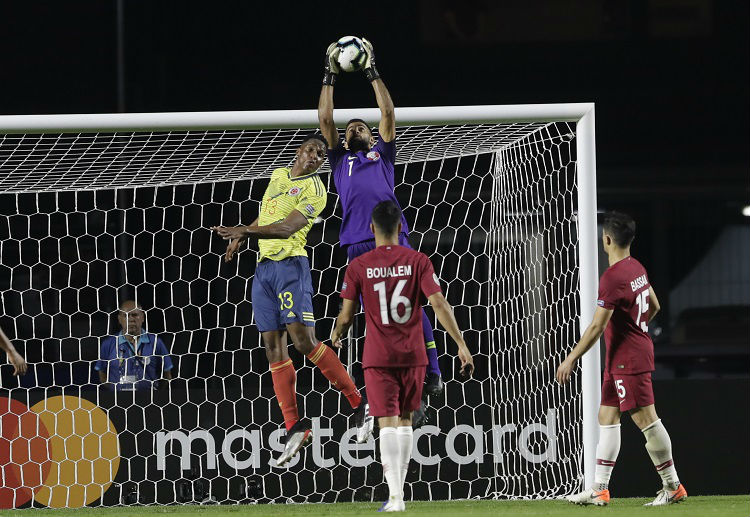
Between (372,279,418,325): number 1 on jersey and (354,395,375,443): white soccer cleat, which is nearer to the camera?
(372,279,418,325): number 1 on jersey

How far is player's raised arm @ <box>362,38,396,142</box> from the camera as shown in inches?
224

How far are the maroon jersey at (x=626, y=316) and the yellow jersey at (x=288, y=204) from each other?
1.70 metres

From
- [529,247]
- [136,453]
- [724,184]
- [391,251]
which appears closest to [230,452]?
[136,453]

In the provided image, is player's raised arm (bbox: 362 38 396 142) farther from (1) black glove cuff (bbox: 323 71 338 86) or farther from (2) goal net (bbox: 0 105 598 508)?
(2) goal net (bbox: 0 105 598 508)

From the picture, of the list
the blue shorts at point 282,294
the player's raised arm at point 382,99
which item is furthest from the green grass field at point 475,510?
the player's raised arm at point 382,99

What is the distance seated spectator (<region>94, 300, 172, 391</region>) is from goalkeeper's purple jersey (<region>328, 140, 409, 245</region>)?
8.40ft

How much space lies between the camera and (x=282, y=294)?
611 centimetres

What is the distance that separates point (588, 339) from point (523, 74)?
642cm

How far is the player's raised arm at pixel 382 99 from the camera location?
5.68m

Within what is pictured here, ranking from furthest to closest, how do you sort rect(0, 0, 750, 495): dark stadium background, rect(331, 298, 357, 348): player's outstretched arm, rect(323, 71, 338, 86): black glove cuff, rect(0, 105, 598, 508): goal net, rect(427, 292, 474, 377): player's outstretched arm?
1. rect(0, 0, 750, 495): dark stadium background
2. rect(0, 105, 598, 508): goal net
3. rect(323, 71, 338, 86): black glove cuff
4. rect(331, 298, 357, 348): player's outstretched arm
5. rect(427, 292, 474, 377): player's outstretched arm

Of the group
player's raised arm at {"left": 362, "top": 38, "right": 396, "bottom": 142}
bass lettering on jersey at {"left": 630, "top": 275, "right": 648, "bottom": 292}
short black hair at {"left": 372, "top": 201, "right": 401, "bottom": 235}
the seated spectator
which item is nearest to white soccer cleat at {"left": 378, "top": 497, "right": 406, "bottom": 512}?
short black hair at {"left": 372, "top": 201, "right": 401, "bottom": 235}

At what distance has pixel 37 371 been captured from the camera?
332 inches

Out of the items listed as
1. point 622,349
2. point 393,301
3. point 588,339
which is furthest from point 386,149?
point 622,349

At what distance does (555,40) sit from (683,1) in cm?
160
